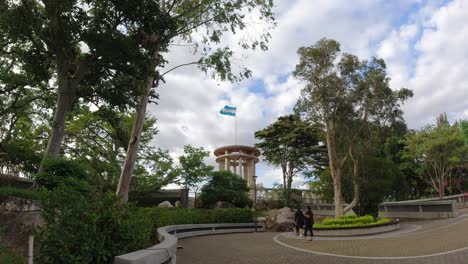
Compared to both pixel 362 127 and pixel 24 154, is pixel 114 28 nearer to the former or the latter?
pixel 24 154

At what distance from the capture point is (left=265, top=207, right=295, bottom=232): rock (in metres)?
24.2

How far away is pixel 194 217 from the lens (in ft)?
67.2

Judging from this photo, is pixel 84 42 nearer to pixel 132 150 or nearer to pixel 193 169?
pixel 132 150

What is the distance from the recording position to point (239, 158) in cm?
3941

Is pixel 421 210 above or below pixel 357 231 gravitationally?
above

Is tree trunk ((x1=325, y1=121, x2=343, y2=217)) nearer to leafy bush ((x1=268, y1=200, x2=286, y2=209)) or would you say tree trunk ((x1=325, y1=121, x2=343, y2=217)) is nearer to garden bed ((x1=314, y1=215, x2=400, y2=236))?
garden bed ((x1=314, y1=215, x2=400, y2=236))

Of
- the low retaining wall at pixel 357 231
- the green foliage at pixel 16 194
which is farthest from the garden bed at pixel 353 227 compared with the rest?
the green foliage at pixel 16 194

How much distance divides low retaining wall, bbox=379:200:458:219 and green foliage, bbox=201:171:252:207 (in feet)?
38.3

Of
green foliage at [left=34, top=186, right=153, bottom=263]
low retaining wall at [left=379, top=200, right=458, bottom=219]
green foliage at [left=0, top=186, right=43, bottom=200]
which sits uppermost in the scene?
green foliage at [left=0, top=186, right=43, bottom=200]

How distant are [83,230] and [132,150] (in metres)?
8.73

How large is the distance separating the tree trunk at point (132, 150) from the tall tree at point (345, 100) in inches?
487

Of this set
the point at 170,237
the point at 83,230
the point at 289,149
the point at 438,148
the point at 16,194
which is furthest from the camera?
the point at 289,149

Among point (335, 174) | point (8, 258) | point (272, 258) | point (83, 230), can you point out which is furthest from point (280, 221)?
point (83, 230)

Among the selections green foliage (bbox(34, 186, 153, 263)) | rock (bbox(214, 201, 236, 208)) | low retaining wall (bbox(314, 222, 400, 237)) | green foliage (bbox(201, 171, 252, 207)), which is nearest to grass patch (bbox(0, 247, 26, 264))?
green foliage (bbox(34, 186, 153, 263))
